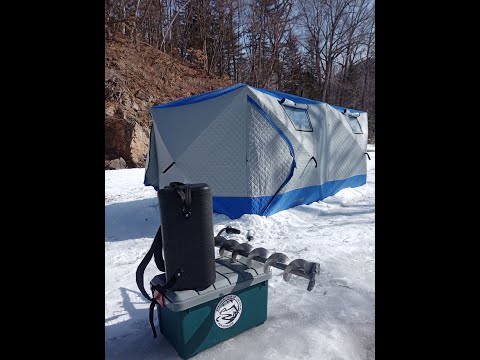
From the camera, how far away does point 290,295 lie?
2.54 meters

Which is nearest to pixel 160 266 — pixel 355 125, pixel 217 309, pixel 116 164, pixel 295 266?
pixel 217 309

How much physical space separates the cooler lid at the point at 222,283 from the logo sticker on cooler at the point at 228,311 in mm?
74

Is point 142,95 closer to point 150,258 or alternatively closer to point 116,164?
point 116,164

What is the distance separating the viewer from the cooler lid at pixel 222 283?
1703mm

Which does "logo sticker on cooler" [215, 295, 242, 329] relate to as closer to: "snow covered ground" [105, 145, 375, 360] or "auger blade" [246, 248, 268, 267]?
"snow covered ground" [105, 145, 375, 360]

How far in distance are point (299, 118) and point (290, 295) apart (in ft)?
12.2

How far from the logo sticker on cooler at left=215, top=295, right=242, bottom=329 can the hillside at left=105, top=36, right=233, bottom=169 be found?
10272mm

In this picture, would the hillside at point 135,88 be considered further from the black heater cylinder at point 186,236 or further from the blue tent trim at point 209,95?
the black heater cylinder at point 186,236

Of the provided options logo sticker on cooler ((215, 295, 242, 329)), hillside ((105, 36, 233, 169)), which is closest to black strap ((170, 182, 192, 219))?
logo sticker on cooler ((215, 295, 242, 329))

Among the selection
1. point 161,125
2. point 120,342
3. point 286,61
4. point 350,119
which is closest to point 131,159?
point 161,125
